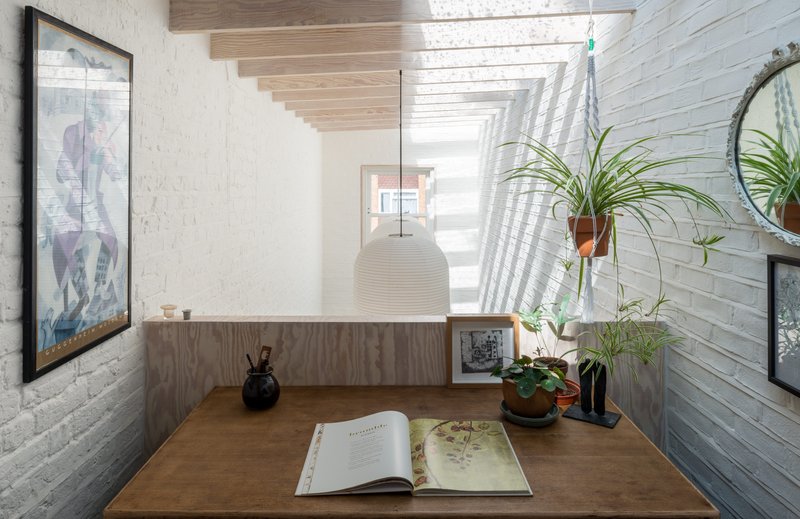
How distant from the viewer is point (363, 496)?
122cm

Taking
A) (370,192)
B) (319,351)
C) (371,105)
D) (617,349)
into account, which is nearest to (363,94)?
(371,105)

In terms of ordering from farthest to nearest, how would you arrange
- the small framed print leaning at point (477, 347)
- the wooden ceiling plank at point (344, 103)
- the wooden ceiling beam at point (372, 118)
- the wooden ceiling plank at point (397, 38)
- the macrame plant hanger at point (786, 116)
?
the wooden ceiling beam at point (372, 118) < the wooden ceiling plank at point (344, 103) < the wooden ceiling plank at point (397, 38) < the small framed print leaning at point (477, 347) < the macrame plant hanger at point (786, 116)

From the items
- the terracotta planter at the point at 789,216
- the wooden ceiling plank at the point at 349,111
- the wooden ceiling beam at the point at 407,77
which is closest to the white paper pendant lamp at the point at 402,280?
the wooden ceiling beam at the point at 407,77

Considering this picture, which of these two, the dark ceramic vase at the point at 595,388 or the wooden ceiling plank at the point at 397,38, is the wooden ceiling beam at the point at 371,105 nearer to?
the wooden ceiling plank at the point at 397,38

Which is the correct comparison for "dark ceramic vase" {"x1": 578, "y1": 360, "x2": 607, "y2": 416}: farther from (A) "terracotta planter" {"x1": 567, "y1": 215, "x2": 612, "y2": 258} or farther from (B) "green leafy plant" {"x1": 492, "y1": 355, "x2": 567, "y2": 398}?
A: (A) "terracotta planter" {"x1": 567, "y1": 215, "x2": 612, "y2": 258}

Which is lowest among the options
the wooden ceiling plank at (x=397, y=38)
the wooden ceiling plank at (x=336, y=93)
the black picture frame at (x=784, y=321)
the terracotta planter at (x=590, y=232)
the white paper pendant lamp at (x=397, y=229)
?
the black picture frame at (x=784, y=321)

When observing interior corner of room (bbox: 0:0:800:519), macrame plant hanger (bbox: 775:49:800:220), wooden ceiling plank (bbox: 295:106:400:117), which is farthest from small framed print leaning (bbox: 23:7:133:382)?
wooden ceiling plank (bbox: 295:106:400:117)

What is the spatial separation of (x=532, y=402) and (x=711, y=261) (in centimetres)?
67

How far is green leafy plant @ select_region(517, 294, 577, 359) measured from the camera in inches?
68.3

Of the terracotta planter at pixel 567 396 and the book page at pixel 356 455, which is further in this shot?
the terracotta planter at pixel 567 396

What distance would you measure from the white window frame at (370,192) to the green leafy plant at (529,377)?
5125mm

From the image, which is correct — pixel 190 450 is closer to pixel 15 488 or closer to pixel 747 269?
pixel 15 488

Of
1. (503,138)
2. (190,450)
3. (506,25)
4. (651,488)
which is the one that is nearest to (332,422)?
(190,450)

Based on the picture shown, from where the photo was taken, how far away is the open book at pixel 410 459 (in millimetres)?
1222
